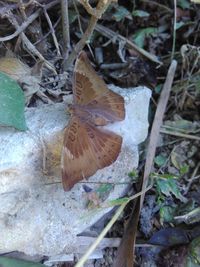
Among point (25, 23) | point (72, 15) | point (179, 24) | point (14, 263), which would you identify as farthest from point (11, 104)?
point (179, 24)

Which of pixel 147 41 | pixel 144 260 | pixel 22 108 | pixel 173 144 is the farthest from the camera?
pixel 147 41

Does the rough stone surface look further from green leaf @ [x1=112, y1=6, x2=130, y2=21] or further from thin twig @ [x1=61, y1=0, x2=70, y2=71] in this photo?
green leaf @ [x1=112, y1=6, x2=130, y2=21]

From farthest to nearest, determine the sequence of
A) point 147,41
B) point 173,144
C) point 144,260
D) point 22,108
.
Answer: point 147,41 → point 173,144 → point 144,260 → point 22,108

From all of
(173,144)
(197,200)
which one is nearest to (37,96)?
(173,144)

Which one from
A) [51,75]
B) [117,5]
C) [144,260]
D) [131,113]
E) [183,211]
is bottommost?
[144,260]

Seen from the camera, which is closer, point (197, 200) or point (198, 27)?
point (197, 200)

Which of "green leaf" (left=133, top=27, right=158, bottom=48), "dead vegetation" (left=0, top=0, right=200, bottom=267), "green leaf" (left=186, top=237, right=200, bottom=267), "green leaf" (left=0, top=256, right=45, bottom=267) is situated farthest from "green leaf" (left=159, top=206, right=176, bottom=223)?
"green leaf" (left=133, top=27, right=158, bottom=48)

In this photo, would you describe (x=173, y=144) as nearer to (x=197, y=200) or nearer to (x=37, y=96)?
(x=197, y=200)
